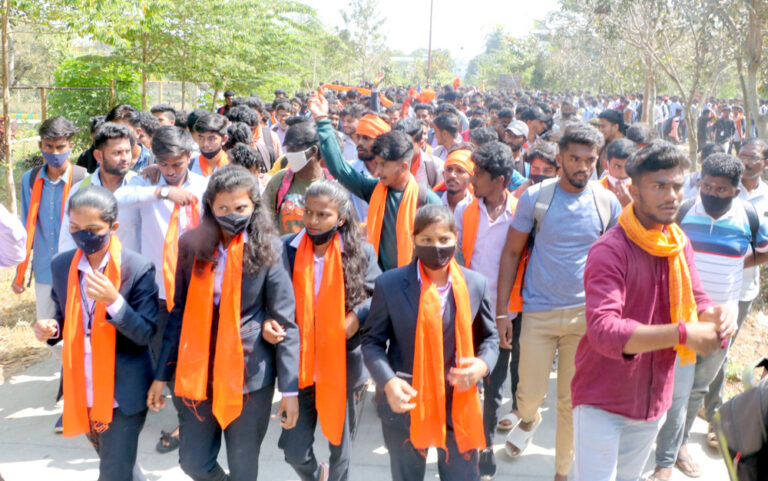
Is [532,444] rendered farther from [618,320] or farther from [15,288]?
[15,288]

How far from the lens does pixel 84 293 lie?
3.29m

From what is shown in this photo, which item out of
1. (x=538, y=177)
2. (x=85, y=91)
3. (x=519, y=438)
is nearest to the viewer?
(x=519, y=438)

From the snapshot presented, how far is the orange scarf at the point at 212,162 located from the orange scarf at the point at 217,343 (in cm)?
268

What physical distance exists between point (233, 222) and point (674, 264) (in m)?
1.96

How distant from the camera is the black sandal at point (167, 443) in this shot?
445cm

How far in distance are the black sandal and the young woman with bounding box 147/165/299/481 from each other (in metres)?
1.29

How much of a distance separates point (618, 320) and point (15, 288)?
4.35 meters

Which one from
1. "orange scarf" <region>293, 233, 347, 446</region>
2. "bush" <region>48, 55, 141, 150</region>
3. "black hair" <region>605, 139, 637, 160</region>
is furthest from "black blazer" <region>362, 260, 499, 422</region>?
"bush" <region>48, 55, 141, 150</region>

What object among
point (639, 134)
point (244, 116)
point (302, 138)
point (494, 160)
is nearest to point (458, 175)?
point (494, 160)

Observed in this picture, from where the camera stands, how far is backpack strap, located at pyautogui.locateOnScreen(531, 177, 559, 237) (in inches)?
149

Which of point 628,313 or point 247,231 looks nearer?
point 628,313

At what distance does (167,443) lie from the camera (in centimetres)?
445

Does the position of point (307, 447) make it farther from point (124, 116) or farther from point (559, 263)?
point (124, 116)

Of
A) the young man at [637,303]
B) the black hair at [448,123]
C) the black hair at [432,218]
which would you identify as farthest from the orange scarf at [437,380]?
the black hair at [448,123]
